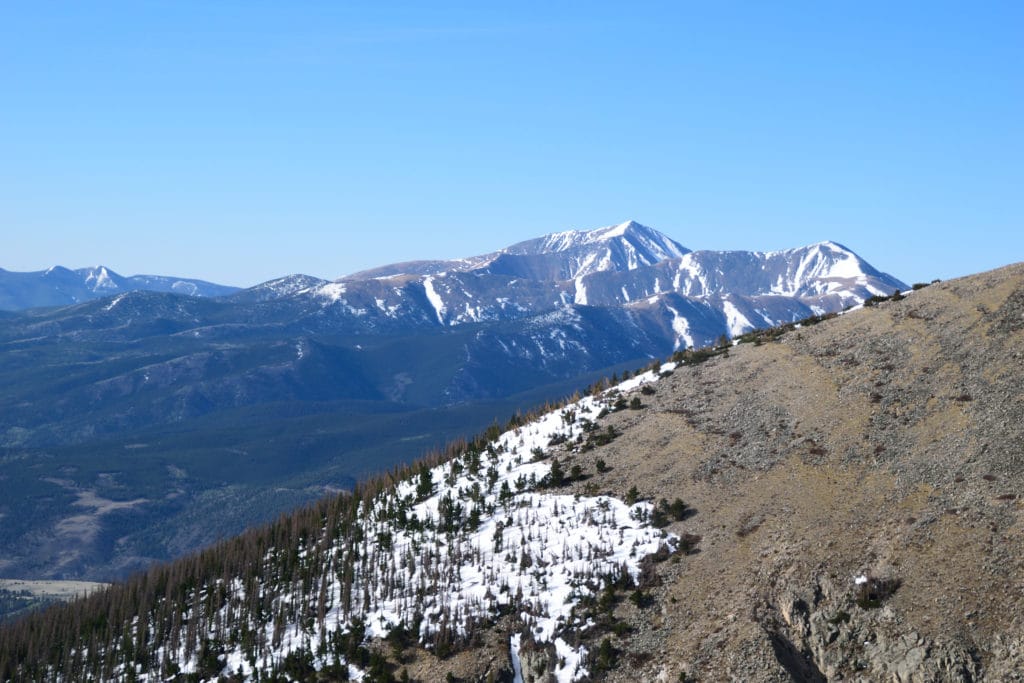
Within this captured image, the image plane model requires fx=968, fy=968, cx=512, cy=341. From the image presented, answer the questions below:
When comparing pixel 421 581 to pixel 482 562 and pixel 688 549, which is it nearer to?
pixel 482 562

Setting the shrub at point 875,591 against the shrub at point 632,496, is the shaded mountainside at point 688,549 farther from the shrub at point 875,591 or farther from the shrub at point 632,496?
the shrub at point 632,496

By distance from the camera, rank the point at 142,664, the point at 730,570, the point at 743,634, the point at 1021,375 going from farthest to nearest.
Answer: the point at 142,664 → the point at 1021,375 → the point at 730,570 → the point at 743,634

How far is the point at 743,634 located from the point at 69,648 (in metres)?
79.1

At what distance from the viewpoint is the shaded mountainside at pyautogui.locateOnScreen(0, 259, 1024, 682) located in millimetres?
76625

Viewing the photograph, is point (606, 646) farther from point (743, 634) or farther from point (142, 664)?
point (142, 664)

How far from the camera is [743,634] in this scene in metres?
77.8

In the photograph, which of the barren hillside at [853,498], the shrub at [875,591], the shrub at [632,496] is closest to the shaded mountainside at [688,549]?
the shrub at [875,591]

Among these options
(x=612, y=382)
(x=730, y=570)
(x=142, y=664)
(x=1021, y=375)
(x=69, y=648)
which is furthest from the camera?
(x=612, y=382)

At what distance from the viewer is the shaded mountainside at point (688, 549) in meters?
76.6

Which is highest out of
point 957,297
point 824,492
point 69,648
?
point 957,297

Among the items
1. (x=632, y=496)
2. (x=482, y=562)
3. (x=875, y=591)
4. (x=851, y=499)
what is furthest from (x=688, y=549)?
(x=482, y=562)

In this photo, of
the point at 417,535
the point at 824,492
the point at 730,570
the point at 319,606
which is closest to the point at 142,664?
the point at 319,606

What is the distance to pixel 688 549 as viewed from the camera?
9125cm

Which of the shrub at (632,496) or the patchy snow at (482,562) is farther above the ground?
the shrub at (632,496)
